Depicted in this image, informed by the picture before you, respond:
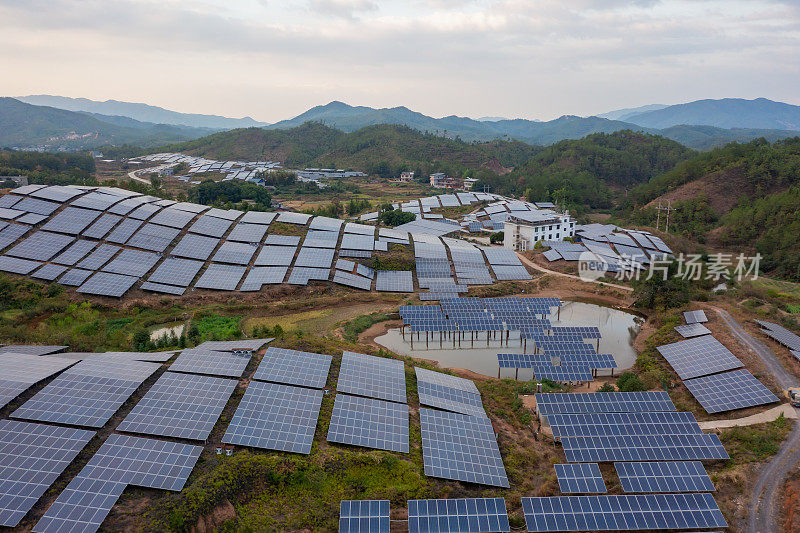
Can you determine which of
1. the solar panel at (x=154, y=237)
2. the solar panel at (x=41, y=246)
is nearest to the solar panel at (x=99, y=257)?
the solar panel at (x=154, y=237)

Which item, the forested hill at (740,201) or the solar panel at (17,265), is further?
the forested hill at (740,201)

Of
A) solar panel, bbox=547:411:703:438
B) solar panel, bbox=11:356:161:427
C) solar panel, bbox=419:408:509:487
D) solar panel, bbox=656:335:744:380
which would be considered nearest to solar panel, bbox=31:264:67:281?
solar panel, bbox=11:356:161:427

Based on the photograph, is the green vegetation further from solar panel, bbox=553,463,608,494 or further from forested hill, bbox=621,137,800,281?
solar panel, bbox=553,463,608,494

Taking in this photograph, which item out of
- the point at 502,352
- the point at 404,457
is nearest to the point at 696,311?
the point at 502,352

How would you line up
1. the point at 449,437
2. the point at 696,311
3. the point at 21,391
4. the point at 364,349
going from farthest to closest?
the point at 696,311
the point at 364,349
the point at 449,437
the point at 21,391

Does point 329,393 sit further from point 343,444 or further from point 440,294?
point 440,294

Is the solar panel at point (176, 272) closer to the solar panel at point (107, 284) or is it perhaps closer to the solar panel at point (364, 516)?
the solar panel at point (107, 284)

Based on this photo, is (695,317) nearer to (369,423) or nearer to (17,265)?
(369,423)
